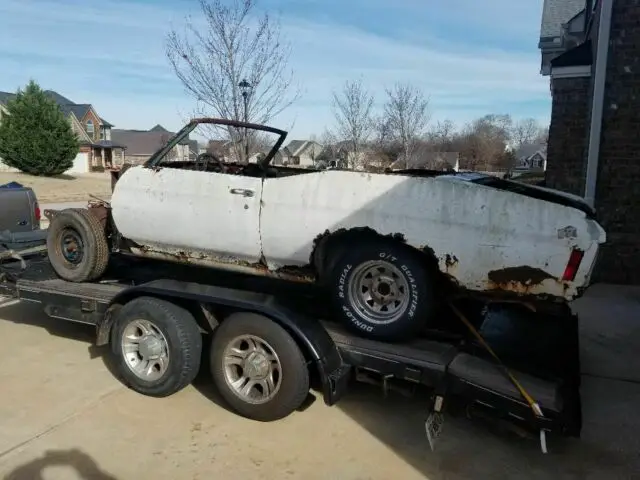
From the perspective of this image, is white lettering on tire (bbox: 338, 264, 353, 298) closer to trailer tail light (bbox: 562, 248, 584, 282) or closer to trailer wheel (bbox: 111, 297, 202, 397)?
trailer wheel (bbox: 111, 297, 202, 397)

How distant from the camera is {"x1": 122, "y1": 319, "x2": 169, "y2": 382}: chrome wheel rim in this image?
415 cm

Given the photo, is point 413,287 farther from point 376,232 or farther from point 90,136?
point 90,136

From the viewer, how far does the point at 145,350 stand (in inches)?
164

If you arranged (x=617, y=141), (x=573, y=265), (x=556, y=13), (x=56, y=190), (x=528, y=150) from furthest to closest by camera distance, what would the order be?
(x=528, y=150)
(x=56, y=190)
(x=556, y=13)
(x=617, y=141)
(x=573, y=265)

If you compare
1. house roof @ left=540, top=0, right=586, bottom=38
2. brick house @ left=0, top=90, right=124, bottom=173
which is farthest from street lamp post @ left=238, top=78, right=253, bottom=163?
brick house @ left=0, top=90, right=124, bottom=173

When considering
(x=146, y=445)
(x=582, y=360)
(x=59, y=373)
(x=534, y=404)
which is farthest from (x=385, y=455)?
(x=59, y=373)

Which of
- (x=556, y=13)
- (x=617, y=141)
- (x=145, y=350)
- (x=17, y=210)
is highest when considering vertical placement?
(x=556, y=13)

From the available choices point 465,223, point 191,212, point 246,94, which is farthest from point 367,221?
point 246,94

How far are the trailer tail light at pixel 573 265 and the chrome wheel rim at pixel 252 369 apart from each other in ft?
6.17

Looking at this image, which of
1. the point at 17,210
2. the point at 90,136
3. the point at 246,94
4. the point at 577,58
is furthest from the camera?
the point at 90,136

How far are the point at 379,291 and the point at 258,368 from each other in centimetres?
98

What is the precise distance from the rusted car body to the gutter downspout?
15.3ft

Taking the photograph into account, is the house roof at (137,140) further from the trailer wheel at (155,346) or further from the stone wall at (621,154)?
the trailer wheel at (155,346)

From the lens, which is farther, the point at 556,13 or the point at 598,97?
the point at 556,13
